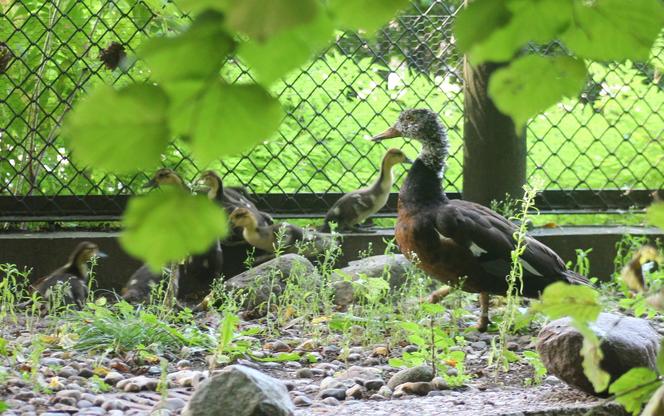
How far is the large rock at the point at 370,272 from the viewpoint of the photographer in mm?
6016

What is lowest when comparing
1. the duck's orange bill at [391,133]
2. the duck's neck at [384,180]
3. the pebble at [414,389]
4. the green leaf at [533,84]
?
the pebble at [414,389]

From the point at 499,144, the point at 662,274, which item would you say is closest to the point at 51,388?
the point at 662,274

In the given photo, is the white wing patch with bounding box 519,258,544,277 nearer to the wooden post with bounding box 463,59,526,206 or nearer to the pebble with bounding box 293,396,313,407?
the wooden post with bounding box 463,59,526,206

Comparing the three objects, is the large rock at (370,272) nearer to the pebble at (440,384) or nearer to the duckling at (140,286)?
the duckling at (140,286)

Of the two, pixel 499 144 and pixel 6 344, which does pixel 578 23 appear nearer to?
pixel 6 344

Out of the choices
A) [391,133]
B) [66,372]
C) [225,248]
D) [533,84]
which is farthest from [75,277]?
[533,84]

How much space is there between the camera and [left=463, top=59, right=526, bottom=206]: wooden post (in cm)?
703

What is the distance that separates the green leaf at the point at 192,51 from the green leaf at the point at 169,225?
79mm

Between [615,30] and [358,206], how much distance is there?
6262mm

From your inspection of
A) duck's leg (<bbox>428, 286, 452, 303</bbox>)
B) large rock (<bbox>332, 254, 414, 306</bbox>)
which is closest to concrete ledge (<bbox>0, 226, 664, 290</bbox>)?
large rock (<bbox>332, 254, 414, 306</bbox>)

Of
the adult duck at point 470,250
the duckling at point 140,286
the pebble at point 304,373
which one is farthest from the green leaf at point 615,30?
the duckling at point 140,286

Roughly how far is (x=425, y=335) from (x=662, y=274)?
1343mm

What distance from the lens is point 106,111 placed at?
0.62 metres

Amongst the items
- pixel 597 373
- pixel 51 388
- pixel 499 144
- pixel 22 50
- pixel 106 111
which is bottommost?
pixel 51 388
